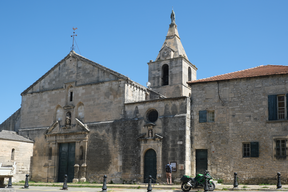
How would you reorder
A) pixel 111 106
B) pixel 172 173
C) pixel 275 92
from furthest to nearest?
pixel 111 106 → pixel 172 173 → pixel 275 92

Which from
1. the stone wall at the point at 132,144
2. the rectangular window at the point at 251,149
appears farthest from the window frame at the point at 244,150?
the stone wall at the point at 132,144

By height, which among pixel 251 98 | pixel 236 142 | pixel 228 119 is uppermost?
pixel 251 98

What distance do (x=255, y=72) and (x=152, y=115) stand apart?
8359 mm

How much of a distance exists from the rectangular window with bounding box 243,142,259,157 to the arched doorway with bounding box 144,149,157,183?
660 centimetres

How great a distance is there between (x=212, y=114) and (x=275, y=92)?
4.60 metres

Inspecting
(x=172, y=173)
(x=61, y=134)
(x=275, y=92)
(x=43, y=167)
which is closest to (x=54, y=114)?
(x=61, y=134)

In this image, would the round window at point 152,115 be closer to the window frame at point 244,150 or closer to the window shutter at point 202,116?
the window shutter at point 202,116

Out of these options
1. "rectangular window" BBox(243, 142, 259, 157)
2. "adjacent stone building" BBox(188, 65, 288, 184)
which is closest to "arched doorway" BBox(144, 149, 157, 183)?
"adjacent stone building" BBox(188, 65, 288, 184)

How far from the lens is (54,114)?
104 feet

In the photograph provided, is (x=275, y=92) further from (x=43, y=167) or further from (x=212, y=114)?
(x=43, y=167)

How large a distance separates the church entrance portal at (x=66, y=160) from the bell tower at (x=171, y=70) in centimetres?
1216

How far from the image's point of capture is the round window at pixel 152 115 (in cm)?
2639

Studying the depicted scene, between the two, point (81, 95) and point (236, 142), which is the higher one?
point (81, 95)

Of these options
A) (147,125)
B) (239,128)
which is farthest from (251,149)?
(147,125)
